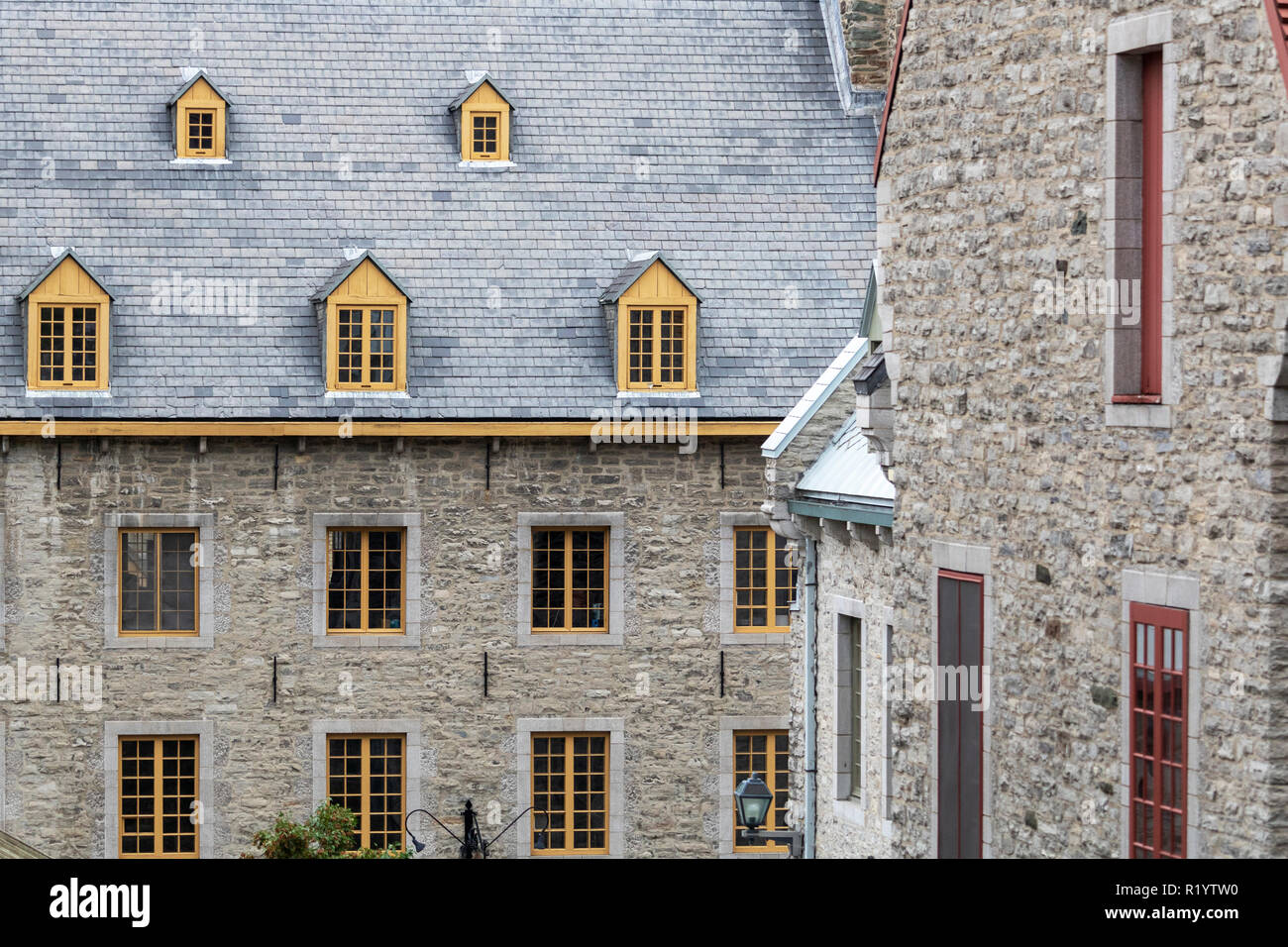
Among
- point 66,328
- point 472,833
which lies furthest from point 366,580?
point 66,328

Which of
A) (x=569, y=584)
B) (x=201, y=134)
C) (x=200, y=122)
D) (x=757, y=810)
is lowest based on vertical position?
(x=757, y=810)

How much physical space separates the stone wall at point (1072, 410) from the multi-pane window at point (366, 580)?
1195cm

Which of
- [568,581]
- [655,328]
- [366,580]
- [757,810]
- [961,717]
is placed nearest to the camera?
[961,717]

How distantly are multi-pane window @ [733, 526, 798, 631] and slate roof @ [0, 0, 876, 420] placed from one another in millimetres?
1516

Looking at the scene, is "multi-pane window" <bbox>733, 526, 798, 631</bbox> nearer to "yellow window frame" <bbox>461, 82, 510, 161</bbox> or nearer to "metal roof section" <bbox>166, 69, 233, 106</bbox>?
"yellow window frame" <bbox>461, 82, 510, 161</bbox>

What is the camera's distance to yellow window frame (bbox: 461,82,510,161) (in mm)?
25984

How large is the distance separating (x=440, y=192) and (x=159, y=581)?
20.2ft

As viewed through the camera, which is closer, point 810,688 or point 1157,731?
point 1157,731

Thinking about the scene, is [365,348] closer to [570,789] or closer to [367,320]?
[367,320]

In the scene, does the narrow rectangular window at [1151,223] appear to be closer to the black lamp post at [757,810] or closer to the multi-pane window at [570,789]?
the black lamp post at [757,810]

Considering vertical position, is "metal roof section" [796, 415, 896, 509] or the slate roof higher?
the slate roof

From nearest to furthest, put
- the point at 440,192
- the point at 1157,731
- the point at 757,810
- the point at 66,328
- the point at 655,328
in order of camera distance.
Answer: the point at 1157,731
the point at 757,810
the point at 66,328
the point at 655,328
the point at 440,192

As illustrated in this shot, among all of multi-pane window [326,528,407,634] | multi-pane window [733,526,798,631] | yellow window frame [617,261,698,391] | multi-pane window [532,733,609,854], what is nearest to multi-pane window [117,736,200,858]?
multi-pane window [326,528,407,634]

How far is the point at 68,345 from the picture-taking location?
2370 cm
